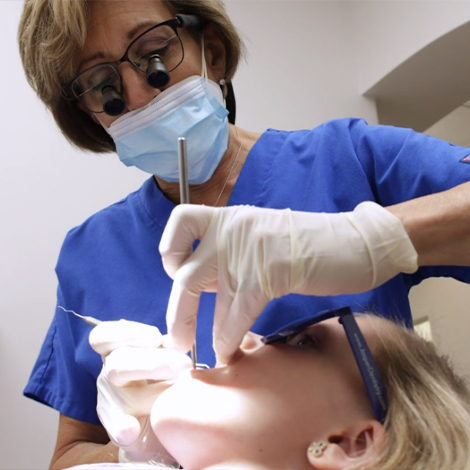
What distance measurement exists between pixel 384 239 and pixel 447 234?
20 centimetres

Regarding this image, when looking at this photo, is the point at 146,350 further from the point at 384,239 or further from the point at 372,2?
the point at 372,2

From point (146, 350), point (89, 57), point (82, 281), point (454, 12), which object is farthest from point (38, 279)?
point (454, 12)

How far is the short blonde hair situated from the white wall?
0.58 m

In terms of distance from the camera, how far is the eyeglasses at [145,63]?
1.29m

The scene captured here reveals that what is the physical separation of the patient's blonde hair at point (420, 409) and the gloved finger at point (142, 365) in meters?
0.35

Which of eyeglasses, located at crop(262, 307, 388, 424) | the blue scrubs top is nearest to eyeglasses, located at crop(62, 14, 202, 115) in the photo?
the blue scrubs top

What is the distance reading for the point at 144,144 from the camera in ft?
4.53

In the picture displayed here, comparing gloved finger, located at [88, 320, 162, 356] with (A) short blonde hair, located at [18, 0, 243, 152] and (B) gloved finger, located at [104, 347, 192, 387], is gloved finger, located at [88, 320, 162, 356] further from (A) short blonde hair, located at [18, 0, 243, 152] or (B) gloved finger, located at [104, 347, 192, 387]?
(A) short blonde hair, located at [18, 0, 243, 152]

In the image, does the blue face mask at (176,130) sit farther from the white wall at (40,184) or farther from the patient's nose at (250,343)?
the white wall at (40,184)

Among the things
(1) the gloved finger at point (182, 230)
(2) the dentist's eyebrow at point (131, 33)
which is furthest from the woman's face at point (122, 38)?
(1) the gloved finger at point (182, 230)

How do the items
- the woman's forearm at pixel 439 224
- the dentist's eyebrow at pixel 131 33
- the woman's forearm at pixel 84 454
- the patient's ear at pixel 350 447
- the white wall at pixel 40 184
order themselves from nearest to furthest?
the patient's ear at pixel 350 447, the woman's forearm at pixel 439 224, the woman's forearm at pixel 84 454, the dentist's eyebrow at pixel 131 33, the white wall at pixel 40 184

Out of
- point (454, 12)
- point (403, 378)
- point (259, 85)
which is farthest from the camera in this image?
point (259, 85)

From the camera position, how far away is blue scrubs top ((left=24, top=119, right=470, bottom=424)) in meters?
1.25

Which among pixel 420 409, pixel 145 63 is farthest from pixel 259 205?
pixel 420 409
